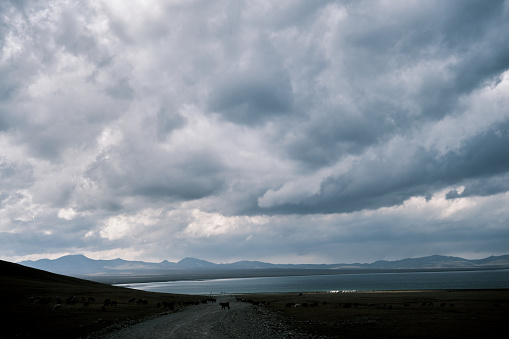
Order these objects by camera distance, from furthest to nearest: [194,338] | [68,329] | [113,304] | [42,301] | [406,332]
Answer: [113,304] < [42,301] < [68,329] < [406,332] < [194,338]

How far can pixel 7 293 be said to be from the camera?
68.6 meters

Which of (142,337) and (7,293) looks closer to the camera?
(142,337)

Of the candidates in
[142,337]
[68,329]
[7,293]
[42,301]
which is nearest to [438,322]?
[142,337]

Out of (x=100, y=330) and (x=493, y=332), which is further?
(x=100, y=330)

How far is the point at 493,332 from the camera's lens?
31469 millimetres

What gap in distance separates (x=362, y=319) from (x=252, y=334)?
17175 mm

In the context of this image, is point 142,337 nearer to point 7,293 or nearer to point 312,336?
point 312,336

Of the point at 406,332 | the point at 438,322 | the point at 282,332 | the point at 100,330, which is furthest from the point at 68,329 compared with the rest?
the point at 438,322

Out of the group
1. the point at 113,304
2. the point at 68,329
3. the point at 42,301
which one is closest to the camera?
the point at 68,329

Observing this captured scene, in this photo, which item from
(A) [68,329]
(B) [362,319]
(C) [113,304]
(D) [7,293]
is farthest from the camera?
(D) [7,293]

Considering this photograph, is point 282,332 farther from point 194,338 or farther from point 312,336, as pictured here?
point 194,338

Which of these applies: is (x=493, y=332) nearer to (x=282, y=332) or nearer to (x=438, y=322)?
(x=438, y=322)

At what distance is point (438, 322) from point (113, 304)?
53.9 m

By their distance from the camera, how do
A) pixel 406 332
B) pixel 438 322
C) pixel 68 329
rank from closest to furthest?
pixel 406 332 → pixel 68 329 → pixel 438 322
